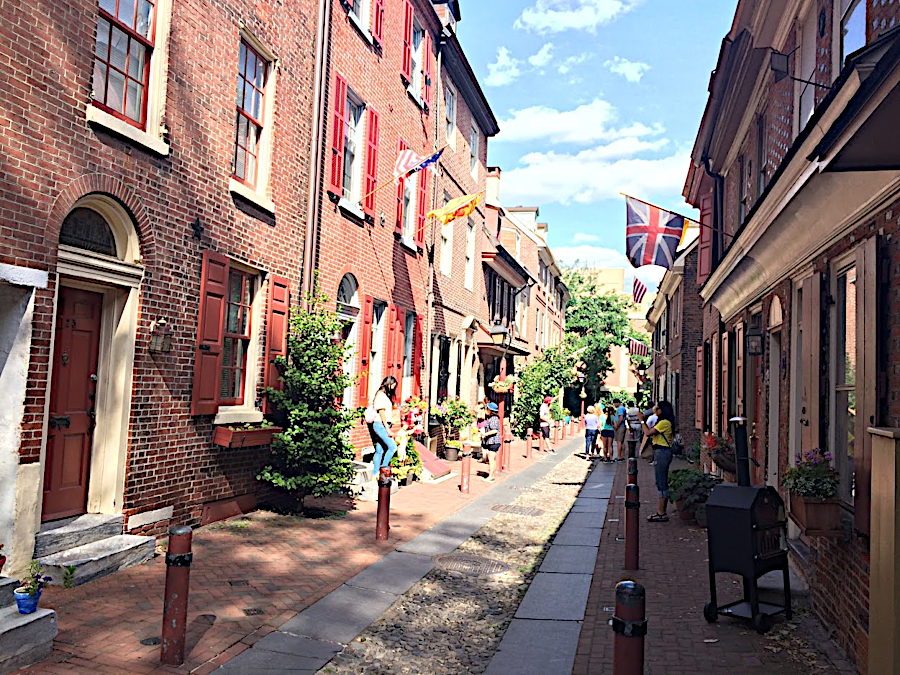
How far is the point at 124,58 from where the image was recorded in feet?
23.7

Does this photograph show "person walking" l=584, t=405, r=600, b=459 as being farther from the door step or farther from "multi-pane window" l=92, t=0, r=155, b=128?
the door step

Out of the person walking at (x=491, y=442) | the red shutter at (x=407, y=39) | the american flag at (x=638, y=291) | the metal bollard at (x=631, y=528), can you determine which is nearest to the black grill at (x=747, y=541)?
the metal bollard at (x=631, y=528)

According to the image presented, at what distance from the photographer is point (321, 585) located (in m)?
6.72

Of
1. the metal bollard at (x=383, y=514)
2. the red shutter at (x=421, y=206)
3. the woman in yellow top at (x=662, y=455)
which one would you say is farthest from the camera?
the red shutter at (x=421, y=206)

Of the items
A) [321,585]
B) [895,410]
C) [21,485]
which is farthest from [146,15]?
[895,410]

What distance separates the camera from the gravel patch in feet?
17.0

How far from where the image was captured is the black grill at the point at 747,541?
219 inches

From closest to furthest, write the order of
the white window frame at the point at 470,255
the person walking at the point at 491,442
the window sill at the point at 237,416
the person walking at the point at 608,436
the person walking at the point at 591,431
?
the window sill at the point at 237,416, the person walking at the point at 491,442, the person walking at the point at 608,436, the white window frame at the point at 470,255, the person walking at the point at 591,431

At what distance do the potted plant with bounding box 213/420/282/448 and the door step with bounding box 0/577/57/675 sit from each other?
3.83m

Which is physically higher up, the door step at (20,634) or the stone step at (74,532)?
the stone step at (74,532)

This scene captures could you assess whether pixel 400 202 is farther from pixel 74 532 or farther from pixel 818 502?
pixel 818 502

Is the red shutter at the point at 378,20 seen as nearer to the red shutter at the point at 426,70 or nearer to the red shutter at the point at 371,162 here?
the red shutter at the point at 371,162

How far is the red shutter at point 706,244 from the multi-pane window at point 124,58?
1006cm

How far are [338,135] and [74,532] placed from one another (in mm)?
7246
